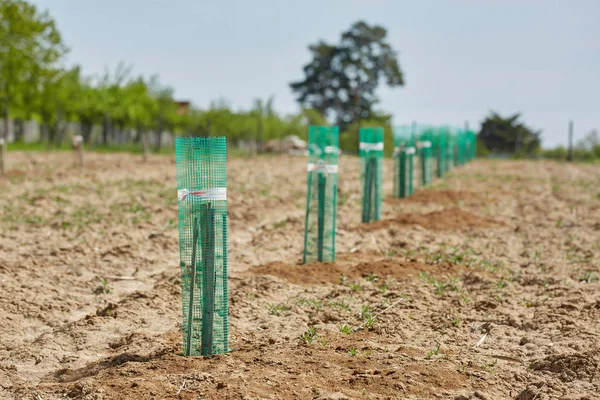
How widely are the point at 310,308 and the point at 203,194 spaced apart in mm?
2159

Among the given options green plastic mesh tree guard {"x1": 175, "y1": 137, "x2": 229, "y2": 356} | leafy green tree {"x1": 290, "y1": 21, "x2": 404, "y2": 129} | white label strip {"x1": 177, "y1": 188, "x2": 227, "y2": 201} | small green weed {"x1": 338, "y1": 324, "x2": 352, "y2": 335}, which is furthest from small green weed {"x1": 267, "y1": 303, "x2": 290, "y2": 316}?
leafy green tree {"x1": 290, "y1": 21, "x2": 404, "y2": 129}

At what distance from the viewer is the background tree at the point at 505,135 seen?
65.1 metres

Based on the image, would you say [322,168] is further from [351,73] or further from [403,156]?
[351,73]

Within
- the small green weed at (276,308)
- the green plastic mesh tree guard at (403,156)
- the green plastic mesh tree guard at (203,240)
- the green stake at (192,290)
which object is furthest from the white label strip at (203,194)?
the green plastic mesh tree guard at (403,156)

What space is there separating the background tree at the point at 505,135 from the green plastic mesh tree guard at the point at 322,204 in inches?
2295

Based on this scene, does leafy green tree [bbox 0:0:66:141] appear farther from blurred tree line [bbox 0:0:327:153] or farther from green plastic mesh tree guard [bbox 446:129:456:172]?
green plastic mesh tree guard [bbox 446:129:456:172]

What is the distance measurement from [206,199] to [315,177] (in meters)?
3.77

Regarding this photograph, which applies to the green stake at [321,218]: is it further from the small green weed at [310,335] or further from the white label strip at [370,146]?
the white label strip at [370,146]

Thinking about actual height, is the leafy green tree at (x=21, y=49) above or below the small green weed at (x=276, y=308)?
above

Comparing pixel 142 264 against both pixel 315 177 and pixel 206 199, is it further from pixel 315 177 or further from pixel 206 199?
pixel 206 199

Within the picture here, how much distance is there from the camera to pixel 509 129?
65.8 meters

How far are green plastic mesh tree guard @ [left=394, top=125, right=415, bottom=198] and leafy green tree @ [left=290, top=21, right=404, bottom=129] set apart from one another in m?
40.4

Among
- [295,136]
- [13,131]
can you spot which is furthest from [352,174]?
[13,131]

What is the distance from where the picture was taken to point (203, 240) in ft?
17.8
